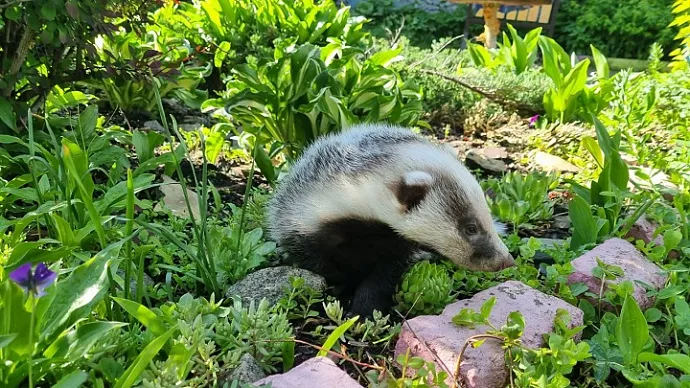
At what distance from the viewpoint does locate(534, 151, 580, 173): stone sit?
4605 mm

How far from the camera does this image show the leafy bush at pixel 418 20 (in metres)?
15.2

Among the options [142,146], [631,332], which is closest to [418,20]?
[142,146]

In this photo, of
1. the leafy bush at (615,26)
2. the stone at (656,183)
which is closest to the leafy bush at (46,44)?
the stone at (656,183)

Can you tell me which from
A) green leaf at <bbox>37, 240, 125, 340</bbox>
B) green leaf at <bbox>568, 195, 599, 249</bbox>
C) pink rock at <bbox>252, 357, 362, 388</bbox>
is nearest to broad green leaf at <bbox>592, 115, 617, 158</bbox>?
green leaf at <bbox>568, 195, 599, 249</bbox>

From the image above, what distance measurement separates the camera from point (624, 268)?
2.59 metres

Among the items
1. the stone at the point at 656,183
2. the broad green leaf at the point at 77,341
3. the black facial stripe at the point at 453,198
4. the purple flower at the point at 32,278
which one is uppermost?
the purple flower at the point at 32,278

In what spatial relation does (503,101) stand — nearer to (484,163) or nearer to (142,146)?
(484,163)

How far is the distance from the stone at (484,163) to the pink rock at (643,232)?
1.57 meters

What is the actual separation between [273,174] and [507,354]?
2288mm

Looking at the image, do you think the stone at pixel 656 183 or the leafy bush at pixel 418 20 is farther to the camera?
the leafy bush at pixel 418 20

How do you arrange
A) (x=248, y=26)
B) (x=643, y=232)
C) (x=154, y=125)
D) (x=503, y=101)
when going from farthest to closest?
1. (x=248, y=26)
2. (x=503, y=101)
3. (x=154, y=125)
4. (x=643, y=232)

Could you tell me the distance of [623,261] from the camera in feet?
8.66

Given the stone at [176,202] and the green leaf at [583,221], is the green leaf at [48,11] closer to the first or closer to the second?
the stone at [176,202]

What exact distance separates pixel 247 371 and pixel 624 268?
1.63m
